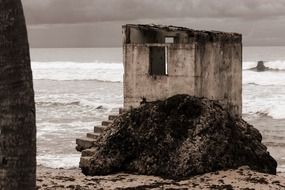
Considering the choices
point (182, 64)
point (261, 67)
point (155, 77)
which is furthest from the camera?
point (261, 67)

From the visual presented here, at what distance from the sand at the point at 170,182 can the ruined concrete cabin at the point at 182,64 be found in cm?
210

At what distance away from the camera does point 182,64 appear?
464 inches

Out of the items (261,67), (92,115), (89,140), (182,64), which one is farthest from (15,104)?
(261,67)

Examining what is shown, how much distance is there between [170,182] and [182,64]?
279 cm

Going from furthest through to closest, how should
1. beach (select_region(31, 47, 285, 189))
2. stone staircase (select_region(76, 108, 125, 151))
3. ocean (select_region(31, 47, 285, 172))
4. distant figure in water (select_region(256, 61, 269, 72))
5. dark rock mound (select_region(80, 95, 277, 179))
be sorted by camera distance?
distant figure in water (select_region(256, 61, 269, 72)), ocean (select_region(31, 47, 285, 172)), stone staircase (select_region(76, 108, 125, 151)), dark rock mound (select_region(80, 95, 277, 179)), beach (select_region(31, 47, 285, 189))

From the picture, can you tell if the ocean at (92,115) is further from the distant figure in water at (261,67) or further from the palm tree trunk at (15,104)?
the distant figure in water at (261,67)

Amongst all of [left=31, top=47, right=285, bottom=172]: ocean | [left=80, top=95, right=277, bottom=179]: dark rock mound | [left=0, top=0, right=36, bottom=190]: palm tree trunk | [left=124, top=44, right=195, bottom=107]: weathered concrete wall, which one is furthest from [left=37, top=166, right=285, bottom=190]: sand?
[left=0, top=0, right=36, bottom=190]: palm tree trunk

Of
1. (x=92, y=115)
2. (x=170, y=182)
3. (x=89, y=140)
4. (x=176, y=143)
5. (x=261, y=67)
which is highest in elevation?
(x=261, y=67)

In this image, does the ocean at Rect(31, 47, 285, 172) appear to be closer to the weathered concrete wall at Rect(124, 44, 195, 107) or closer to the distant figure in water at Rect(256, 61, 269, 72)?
the weathered concrete wall at Rect(124, 44, 195, 107)

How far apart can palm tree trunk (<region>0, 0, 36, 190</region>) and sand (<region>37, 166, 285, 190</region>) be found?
611 cm

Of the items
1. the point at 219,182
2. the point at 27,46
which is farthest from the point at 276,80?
the point at 27,46

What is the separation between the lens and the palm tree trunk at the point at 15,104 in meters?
3.57

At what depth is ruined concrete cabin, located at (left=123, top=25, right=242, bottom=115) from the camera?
11.8 meters

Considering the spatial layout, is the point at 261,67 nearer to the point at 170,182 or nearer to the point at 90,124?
the point at 90,124
